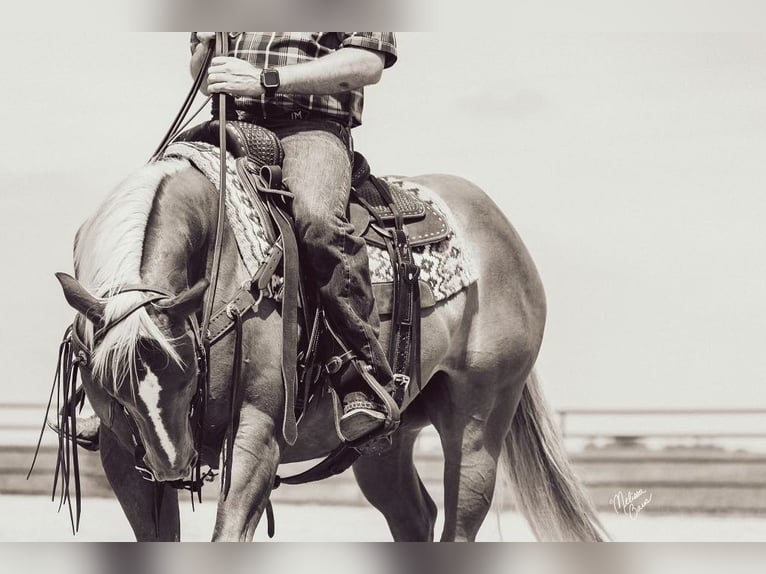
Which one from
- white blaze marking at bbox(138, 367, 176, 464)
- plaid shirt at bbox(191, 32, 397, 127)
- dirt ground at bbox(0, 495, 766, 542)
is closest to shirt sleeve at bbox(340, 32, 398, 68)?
plaid shirt at bbox(191, 32, 397, 127)

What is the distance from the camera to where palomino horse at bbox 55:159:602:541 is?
13.0ft

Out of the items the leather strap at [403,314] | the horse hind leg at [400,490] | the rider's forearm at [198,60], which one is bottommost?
the horse hind leg at [400,490]

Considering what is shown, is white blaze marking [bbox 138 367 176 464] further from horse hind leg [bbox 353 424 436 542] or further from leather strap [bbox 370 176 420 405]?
horse hind leg [bbox 353 424 436 542]

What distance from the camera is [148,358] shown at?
3895 mm

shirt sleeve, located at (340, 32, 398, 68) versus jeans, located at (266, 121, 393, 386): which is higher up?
shirt sleeve, located at (340, 32, 398, 68)

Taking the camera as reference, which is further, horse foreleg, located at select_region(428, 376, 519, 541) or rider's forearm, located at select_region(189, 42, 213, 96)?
horse foreleg, located at select_region(428, 376, 519, 541)

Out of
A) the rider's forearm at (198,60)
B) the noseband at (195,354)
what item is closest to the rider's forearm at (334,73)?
the rider's forearm at (198,60)

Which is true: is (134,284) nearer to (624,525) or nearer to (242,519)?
(242,519)

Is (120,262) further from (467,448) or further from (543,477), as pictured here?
(543,477)

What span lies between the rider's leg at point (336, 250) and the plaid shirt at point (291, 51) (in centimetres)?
15

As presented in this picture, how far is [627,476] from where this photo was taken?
1262 cm

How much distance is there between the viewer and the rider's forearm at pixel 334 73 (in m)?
4.77

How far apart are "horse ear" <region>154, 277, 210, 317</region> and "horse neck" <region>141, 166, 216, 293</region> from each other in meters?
0.18

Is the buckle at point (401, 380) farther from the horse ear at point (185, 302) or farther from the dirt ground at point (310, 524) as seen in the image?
the dirt ground at point (310, 524)
